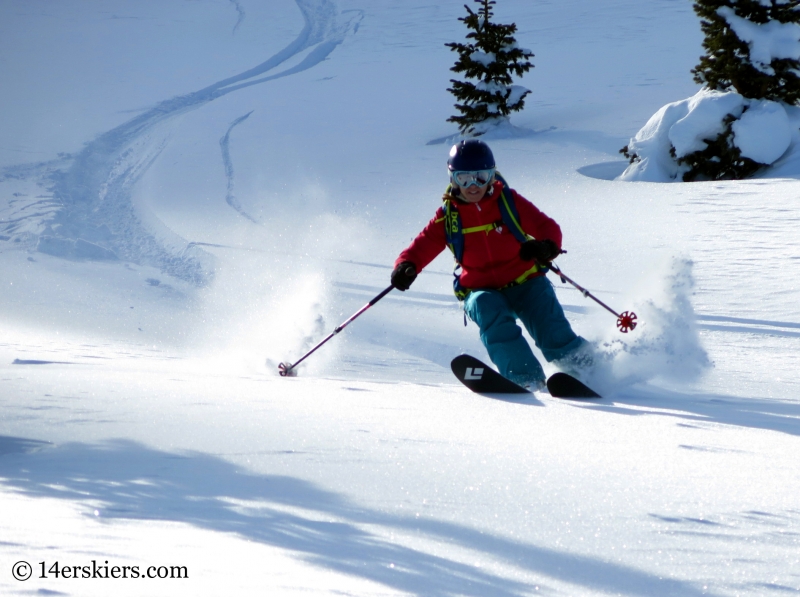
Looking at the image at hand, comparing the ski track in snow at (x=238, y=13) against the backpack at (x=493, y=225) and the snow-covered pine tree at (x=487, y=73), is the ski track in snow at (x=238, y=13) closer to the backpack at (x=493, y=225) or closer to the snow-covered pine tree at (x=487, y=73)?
the snow-covered pine tree at (x=487, y=73)

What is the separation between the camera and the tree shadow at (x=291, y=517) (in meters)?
1.89

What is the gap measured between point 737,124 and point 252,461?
11956 mm

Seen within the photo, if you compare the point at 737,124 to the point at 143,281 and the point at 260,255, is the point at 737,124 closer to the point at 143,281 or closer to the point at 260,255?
the point at 260,255

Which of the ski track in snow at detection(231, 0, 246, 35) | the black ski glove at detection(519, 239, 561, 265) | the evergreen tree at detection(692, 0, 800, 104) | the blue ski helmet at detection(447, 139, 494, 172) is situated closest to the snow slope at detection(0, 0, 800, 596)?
the black ski glove at detection(519, 239, 561, 265)

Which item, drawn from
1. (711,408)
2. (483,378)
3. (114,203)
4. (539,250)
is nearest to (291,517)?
(483,378)

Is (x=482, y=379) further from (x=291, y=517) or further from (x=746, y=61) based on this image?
(x=746, y=61)

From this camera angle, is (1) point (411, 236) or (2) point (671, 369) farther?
(1) point (411, 236)

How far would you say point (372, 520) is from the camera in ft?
7.34

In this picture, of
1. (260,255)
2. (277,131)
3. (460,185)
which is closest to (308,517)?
(460,185)

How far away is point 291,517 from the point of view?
7.34 ft

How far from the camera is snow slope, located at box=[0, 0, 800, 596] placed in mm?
2031

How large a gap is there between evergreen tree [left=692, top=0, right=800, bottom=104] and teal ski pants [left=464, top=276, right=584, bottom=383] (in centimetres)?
996

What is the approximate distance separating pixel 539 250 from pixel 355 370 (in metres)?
2.10

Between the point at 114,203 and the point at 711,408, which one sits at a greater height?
the point at 711,408
